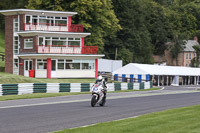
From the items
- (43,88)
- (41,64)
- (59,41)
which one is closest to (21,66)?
(41,64)

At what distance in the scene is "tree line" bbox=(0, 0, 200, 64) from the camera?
62.9m


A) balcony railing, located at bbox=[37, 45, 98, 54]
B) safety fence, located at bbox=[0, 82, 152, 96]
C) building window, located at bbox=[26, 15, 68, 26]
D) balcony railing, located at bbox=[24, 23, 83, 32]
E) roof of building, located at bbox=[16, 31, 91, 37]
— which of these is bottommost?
safety fence, located at bbox=[0, 82, 152, 96]

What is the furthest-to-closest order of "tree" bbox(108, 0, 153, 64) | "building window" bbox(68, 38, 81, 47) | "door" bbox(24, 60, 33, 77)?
1. "tree" bbox(108, 0, 153, 64)
2. "building window" bbox(68, 38, 81, 47)
3. "door" bbox(24, 60, 33, 77)

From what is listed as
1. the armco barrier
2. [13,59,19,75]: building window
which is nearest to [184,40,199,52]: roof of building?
[13,59,19,75]: building window

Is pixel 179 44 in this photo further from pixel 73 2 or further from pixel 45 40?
pixel 45 40

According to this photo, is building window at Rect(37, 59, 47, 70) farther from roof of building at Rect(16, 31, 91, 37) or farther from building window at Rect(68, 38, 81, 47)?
building window at Rect(68, 38, 81, 47)

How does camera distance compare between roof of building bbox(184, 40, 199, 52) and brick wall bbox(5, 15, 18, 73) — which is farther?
roof of building bbox(184, 40, 199, 52)

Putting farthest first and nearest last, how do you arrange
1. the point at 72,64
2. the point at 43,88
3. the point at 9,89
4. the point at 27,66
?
1. the point at 72,64
2. the point at 27,66
3. the point at 43,88
4. the point at 9,89

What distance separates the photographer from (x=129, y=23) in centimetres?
8294

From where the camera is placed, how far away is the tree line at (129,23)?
6288cm

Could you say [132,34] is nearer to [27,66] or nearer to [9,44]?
[9,44]

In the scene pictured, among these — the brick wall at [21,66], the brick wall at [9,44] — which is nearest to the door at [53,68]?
the brick wall at [21,66]

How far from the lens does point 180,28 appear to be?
4328 inches

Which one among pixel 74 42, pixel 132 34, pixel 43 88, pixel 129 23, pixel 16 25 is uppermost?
pixel 129 23
